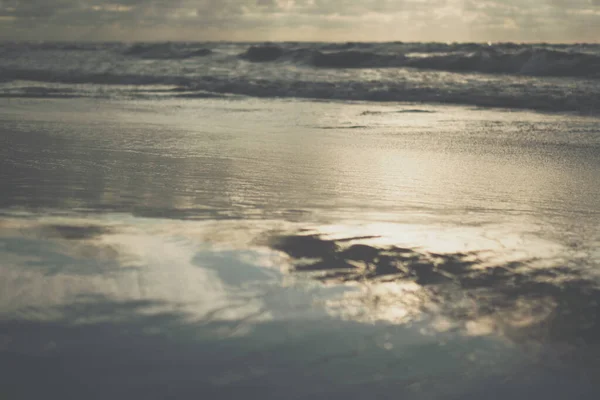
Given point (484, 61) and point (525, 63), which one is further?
point (484, 61)

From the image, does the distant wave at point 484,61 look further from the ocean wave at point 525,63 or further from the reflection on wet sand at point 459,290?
the reflection on wet sand at point 459,290

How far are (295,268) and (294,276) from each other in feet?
0.32

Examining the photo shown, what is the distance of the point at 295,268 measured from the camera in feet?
7.97

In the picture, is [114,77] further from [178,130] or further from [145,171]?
[145,171]

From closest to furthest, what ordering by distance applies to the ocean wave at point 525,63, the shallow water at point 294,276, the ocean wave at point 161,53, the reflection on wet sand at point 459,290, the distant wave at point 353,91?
the shallow water at point 294,276
the reflection on wet sand at point 459,290
the distant wave at point 353,91
the ocean wave at point 525,63
the ocean wave at point 161,53

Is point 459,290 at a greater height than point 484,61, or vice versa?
point 484,61

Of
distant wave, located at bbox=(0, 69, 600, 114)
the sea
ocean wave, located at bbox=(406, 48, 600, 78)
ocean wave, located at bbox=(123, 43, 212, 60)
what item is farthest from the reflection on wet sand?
ocean wave, located at bbox=(123, 43, 212, 60)

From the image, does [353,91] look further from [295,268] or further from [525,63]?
[525,63]

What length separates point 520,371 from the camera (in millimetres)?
1673

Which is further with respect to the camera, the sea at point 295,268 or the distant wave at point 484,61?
the distant wave at point 484,61

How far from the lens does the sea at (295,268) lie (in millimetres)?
1625

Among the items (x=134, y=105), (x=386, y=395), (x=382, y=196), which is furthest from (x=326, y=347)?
(x=134, y=105)

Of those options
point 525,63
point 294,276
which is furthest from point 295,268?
point 525,63

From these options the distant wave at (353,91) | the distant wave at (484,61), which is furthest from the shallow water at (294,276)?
the distant wave at (484,61)
